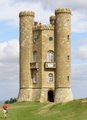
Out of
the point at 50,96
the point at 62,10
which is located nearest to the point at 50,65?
the point at 50,96

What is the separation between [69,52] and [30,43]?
7035mm

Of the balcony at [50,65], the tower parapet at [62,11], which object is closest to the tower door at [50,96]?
the balcony at [50,65]

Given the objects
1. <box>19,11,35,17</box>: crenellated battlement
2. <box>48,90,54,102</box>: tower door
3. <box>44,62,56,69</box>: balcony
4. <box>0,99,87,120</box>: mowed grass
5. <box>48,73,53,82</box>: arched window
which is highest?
<box>19,11,35,17</box>: crenellated battlement

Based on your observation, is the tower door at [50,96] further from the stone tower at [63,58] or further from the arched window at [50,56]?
the arched window at [50,56]

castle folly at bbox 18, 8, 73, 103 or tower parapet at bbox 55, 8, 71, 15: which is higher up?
tower parapet at bbox 55, 8, 71, 15

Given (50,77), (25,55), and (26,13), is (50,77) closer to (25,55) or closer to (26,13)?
(25,55)

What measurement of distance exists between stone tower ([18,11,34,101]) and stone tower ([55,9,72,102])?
4827mm

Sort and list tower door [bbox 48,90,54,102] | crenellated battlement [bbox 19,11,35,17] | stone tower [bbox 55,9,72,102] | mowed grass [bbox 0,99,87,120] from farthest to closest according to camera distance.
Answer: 1. crenellated battlement [bbox 19,11,35,17]
2. tower door [bbox 48,90,54,102]
3. stone tower [bbox 55,9,72,102]
4. mowed grass [bbox 0,99,87,120]

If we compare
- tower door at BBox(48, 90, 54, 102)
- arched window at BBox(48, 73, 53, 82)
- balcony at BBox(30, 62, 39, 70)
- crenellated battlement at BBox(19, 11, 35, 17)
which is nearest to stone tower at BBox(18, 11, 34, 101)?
crenellated battlement at BBox(19, 11, 35, 17)

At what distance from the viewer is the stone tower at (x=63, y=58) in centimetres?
8394

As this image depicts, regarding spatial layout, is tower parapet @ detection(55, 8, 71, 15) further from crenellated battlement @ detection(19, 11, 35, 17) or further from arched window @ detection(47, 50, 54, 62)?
arched window @ detection(47, 50, 54, 62)

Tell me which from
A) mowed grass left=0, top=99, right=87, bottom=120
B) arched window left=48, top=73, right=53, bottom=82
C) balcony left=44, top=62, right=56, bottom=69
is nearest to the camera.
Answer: mowed grass left=0, top=99, right=87, bottom=120

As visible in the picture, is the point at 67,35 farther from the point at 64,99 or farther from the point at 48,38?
the point at 64,99

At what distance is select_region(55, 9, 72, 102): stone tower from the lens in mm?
83938
